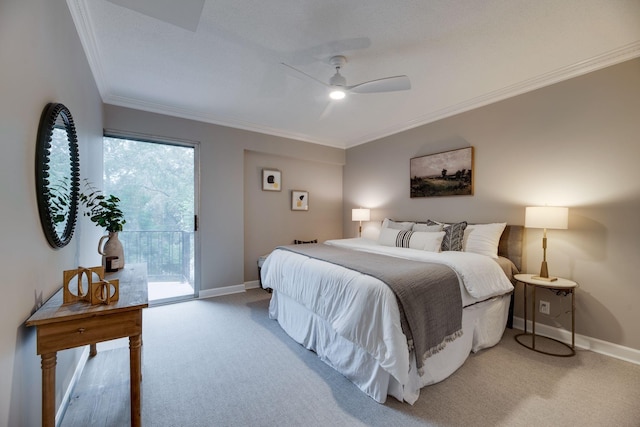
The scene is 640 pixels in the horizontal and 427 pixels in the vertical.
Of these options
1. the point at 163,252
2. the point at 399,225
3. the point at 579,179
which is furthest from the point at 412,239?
the point at 163,252

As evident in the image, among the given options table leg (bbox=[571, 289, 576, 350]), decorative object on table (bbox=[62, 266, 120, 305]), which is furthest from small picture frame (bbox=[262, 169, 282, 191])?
table leg (bbox=[571, 289, 576, 350])

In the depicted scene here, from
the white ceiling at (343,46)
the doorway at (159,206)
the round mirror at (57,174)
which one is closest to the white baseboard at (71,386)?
the round mirror at (57,174)

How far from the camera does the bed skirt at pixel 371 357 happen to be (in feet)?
5.91

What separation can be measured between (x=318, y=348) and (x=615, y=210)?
295cm

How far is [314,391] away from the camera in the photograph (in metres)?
1.90

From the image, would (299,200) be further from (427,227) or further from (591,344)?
(591,344)

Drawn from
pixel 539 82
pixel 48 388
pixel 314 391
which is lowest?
pixel 314 391

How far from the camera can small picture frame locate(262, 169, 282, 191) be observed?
4565 mm

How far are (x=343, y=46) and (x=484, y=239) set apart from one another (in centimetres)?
247

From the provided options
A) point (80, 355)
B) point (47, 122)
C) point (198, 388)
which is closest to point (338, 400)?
point (198, 388)

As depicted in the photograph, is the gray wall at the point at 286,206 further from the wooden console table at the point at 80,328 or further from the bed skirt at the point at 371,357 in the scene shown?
the wooden console table at the point at 80,328

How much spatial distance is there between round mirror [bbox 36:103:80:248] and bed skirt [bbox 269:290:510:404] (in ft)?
6.28

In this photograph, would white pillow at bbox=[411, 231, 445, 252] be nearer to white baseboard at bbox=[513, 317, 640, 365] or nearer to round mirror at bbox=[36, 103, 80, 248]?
white baseboard at bbox=[513, 317, 640, 365]

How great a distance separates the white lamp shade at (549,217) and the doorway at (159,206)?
410 cm
